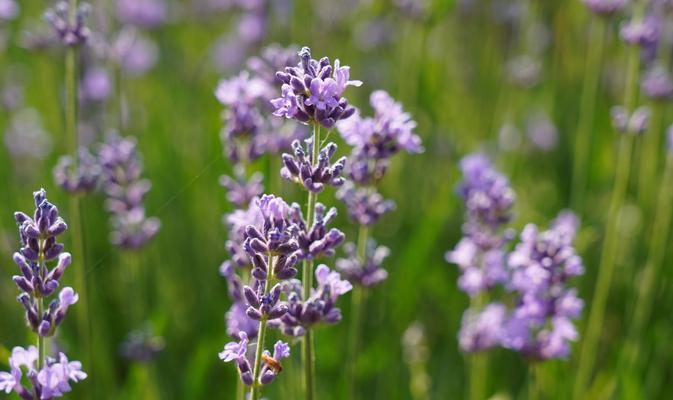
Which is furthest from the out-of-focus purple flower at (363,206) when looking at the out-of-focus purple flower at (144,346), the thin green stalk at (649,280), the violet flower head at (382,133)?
the thin green stalk at (649,280)

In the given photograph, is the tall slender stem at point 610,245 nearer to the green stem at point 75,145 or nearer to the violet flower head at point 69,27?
the green stem at point 75,145

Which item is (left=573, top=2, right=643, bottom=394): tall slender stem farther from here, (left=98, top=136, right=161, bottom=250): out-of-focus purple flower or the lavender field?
(left=98, top=136, right=161, bottom=250): out-of-focus purple flower

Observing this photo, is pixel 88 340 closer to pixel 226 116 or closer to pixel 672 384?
pixel 226 116

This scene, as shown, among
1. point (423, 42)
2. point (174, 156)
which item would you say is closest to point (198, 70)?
point (174, 156)

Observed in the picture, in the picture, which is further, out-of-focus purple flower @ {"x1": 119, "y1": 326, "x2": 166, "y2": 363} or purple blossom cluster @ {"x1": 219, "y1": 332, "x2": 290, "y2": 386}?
out-of-focus purple flower @ {"x1": 119, "y1": 326, "x2": 166, "y2": 363}

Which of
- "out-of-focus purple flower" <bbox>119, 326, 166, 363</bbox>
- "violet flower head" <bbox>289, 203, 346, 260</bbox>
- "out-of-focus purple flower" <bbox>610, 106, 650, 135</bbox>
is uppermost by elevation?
"out-of-focus purple flower" <bbox>610, 106, 650, 135</bbox>

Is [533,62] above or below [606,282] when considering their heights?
above

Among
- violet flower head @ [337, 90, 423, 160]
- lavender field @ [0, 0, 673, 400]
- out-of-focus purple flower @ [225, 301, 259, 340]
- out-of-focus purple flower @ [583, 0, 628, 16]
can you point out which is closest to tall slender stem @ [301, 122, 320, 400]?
lavender field @ [0, 0, 673, 400]
